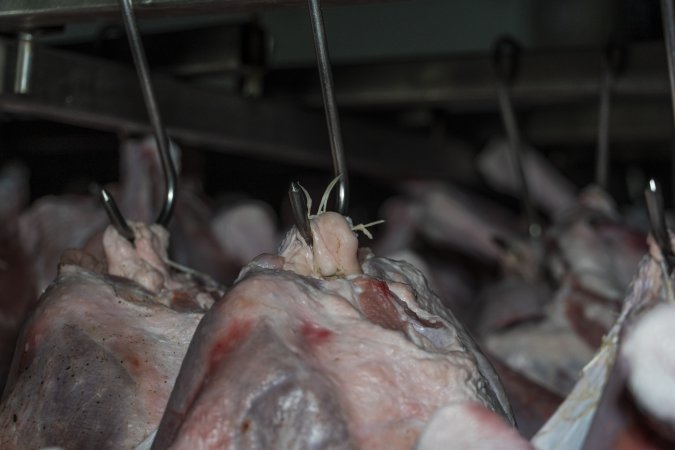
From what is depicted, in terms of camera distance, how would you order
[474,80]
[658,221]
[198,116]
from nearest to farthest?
[658,221]
[198,116]
[474,80]

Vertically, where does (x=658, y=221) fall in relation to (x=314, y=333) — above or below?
above

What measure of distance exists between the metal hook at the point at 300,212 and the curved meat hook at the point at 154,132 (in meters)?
0.30

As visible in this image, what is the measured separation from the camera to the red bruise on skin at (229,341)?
98 centimetres

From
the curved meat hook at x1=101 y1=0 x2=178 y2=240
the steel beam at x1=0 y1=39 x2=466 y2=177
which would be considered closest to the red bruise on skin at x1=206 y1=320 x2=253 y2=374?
the curved meat hook at x1=101 y1=0 x2=178 y2=240

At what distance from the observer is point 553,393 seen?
5.31ft

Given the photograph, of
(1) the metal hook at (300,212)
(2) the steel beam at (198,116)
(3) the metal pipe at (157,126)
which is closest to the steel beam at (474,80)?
Answer: (2) the steel beam at (198,116)

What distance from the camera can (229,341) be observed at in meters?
0.98

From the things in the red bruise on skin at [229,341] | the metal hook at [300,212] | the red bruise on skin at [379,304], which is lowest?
the red bruise on skin at [229,341]

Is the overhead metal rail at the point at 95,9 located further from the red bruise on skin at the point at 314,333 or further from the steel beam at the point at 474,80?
the steel beam at the point at 474,80

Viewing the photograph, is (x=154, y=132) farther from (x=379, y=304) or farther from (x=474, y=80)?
(x=474, y=80)

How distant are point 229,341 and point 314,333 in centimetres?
7

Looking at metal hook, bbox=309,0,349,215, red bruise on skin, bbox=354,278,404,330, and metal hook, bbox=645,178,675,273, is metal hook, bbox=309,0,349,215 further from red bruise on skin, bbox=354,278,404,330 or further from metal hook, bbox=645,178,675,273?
metal hook, bbox=645,178,675,273

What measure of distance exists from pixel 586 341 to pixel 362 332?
0.95m

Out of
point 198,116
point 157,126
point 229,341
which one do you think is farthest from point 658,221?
point 198,116
